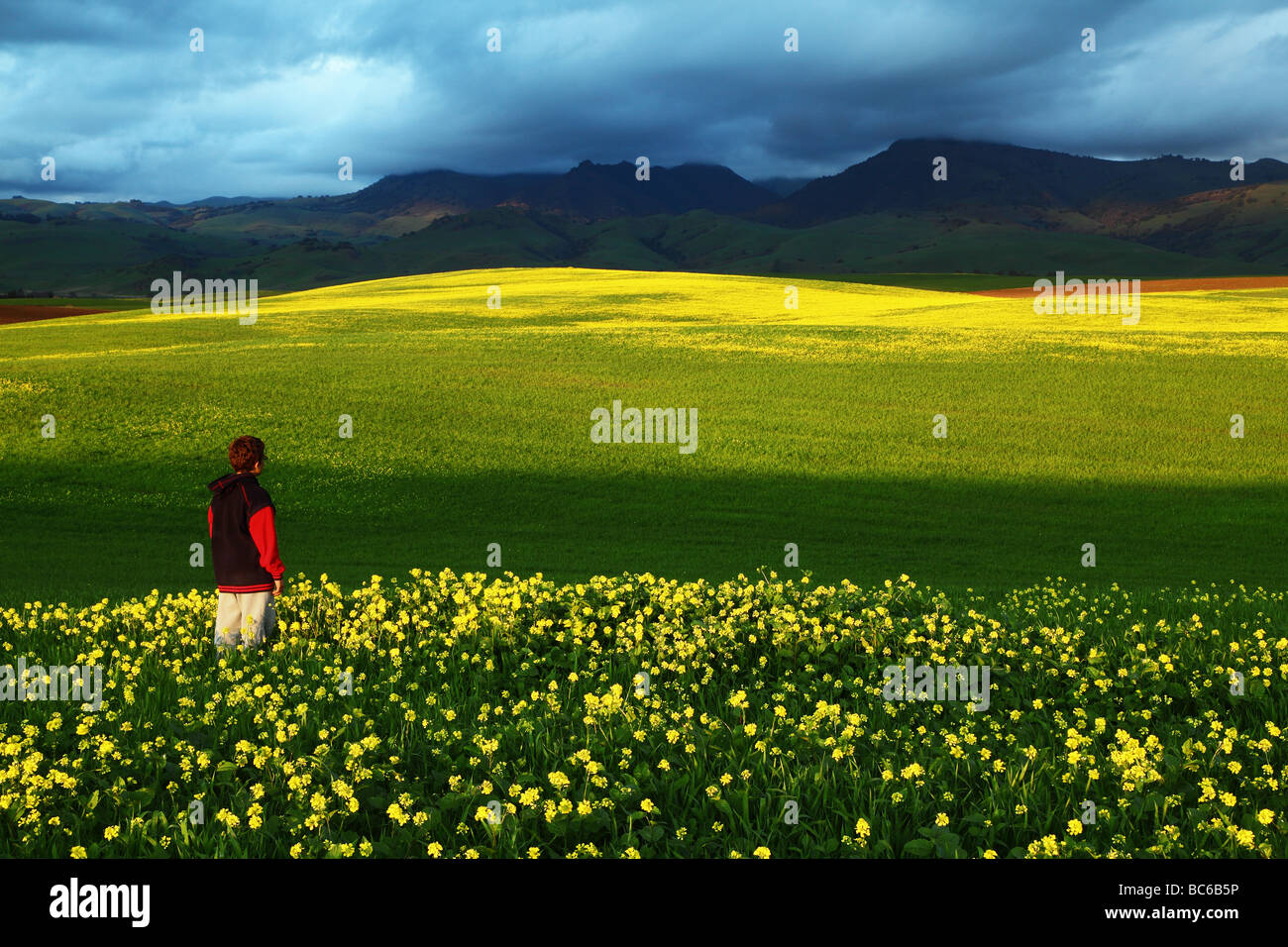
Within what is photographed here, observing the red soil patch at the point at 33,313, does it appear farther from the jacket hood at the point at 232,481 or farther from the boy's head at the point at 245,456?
the boy's head at the point at 245,456

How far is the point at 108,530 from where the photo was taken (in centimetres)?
2225

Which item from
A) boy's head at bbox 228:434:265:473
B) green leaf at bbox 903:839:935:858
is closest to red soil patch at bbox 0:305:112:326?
boy's head at bbox 228:434:265:473

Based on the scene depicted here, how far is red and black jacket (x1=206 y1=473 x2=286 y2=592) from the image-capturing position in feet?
33.5

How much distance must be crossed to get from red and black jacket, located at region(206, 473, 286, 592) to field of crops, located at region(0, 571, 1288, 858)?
0.81 metres

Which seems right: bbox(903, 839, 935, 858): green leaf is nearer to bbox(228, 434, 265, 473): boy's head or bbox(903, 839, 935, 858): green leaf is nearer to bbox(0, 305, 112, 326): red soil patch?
bbox(228, 434, 265, 473): boy's head

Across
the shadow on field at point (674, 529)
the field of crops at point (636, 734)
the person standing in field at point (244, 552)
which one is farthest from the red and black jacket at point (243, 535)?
the shadow on field at point (674, 529)

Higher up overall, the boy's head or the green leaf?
the boy's head

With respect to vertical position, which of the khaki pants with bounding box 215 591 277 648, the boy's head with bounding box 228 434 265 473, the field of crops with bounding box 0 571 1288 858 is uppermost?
the boy's head with bounding box 228 434 265 473

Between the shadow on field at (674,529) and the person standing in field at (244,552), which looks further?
the shadow on field at (674,529)

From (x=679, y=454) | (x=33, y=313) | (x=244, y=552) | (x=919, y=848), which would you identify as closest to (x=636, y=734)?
(x=919, y=848)

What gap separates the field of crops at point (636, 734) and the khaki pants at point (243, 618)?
1.19 ft

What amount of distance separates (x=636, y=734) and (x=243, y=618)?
18.3 ft

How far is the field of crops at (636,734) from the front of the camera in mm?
6035
